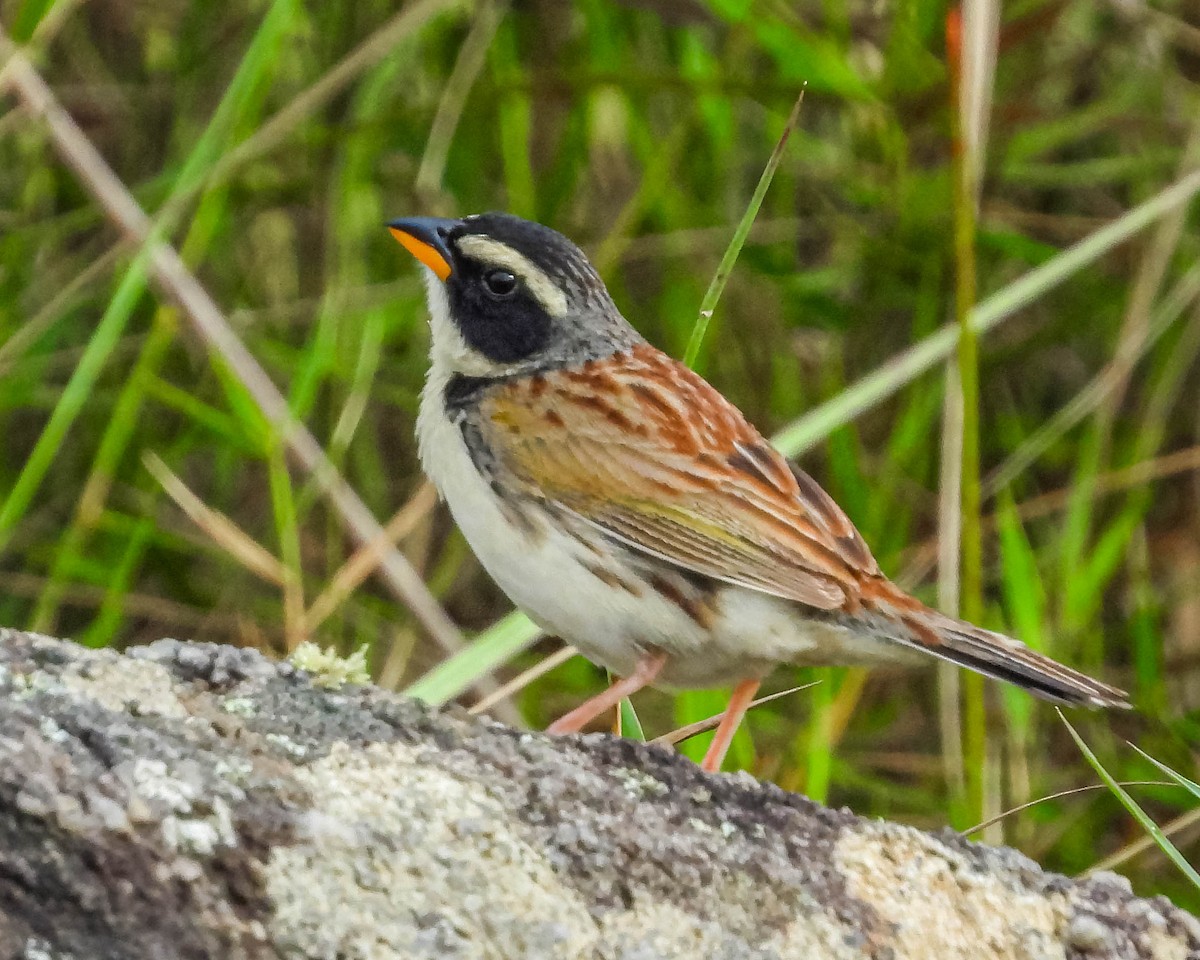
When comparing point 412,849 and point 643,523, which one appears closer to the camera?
point 412,849

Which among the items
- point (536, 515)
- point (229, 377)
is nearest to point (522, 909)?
point (536, 515)

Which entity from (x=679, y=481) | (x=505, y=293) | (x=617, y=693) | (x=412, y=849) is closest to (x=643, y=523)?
(x=679, y=481)

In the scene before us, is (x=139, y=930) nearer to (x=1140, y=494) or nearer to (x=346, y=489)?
(x=346, y=489)

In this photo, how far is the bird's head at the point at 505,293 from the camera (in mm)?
4062

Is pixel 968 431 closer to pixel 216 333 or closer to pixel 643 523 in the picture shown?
pixel 643 523

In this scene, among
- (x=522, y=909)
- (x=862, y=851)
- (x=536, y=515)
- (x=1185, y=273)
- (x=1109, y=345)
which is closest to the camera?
(x=522, y=909)

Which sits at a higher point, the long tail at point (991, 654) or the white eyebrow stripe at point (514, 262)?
the white eyebrow stripe at point (514, 262)

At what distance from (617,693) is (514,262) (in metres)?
1.16

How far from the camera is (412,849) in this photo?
2162 mm

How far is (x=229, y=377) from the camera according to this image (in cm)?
425

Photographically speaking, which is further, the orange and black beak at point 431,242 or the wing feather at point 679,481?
the orange and black beak at point 431,242

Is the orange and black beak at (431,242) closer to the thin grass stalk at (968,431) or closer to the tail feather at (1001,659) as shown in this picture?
the thin grass stalk at (968,431)

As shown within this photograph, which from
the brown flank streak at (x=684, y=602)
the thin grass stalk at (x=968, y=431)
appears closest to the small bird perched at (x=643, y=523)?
the brown flank streak at (x=684, y=602)

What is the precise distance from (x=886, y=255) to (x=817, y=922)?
10.2 ft
